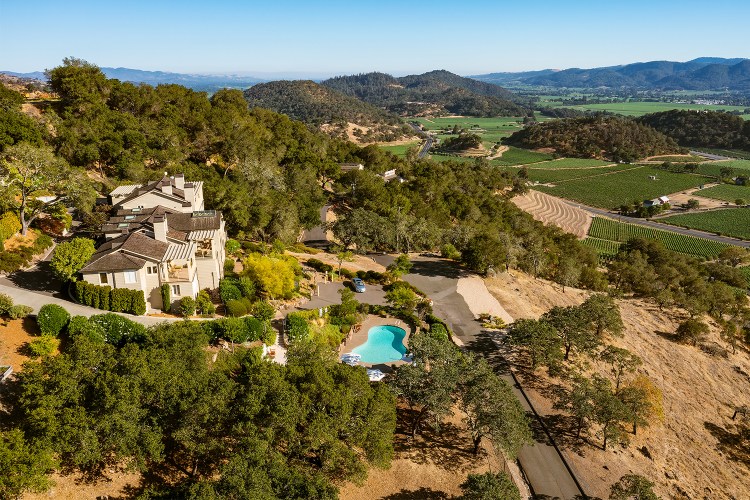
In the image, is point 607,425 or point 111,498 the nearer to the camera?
point 111,498

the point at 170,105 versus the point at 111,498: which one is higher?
the point at 170,105

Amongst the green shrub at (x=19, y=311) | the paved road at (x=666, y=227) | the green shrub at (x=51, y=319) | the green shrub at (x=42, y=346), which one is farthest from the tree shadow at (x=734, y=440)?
the paved road at (x=666, y=227)

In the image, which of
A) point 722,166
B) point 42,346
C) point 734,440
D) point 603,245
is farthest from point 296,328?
point 722,166

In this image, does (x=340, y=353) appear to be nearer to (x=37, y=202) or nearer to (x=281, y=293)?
(x=281, y=293)

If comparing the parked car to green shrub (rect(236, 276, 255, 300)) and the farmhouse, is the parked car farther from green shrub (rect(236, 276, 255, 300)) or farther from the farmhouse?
the farmhouse

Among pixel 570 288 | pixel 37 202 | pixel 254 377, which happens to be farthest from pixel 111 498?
pixel 570 288

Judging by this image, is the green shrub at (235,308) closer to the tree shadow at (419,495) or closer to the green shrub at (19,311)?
the green shrub at (19,311)

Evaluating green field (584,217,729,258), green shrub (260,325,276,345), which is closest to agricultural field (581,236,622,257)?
green field (584,217,729,258)
